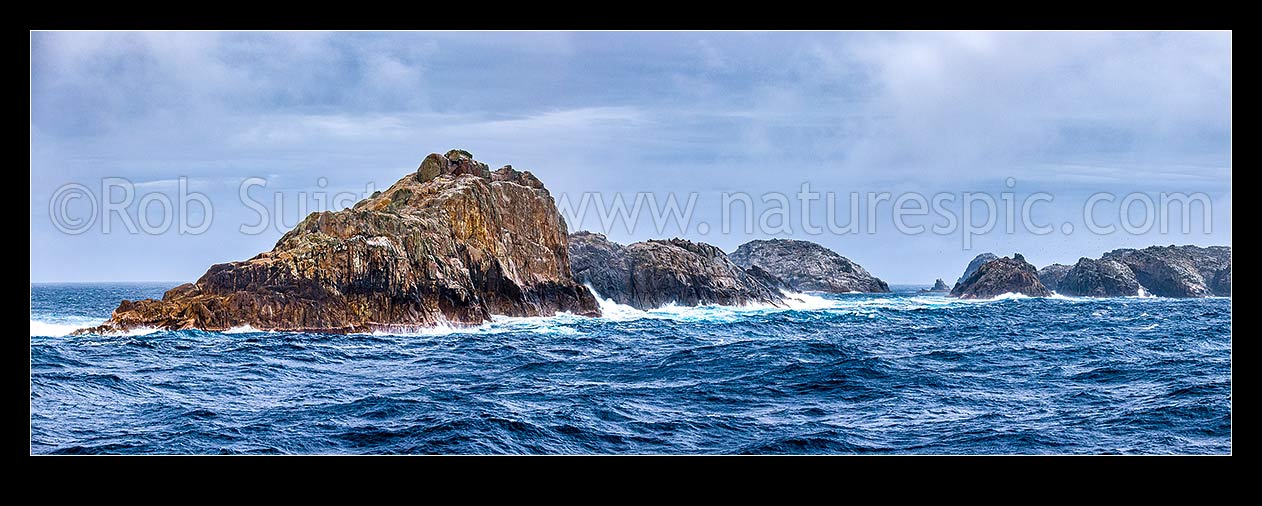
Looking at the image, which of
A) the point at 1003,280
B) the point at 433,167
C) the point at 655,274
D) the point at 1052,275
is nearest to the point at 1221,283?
the point at 1052,275

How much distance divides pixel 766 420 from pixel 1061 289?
149m

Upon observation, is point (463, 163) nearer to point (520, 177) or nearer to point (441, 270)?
point (520, 177)

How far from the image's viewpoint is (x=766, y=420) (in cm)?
1898

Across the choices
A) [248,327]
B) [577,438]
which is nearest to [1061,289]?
[248,327]

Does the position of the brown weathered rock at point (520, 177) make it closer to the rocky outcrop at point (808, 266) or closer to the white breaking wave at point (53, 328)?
the white breaking wave at point (53, 328)

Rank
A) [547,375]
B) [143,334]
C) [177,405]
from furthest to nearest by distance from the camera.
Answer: [143,334], [547,375], [177,405]

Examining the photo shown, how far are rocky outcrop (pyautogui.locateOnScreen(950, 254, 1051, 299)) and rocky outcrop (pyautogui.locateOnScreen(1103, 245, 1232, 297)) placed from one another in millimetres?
25402

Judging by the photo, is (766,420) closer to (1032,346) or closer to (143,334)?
(1032,346)

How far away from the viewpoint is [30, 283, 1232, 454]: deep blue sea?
16.5m

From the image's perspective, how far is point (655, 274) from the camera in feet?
271

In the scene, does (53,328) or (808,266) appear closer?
(53,328)

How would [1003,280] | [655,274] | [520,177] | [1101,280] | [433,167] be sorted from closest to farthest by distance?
1. [433,167]
2. [520,177]
3. [655,274]
4. [1003,280]
5. [1101,280]

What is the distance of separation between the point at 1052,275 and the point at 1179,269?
2316cm

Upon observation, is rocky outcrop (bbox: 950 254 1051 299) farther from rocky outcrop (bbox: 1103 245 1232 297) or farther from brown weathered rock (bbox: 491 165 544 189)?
brown weathered rock (bbox: 491 165 544 189)
